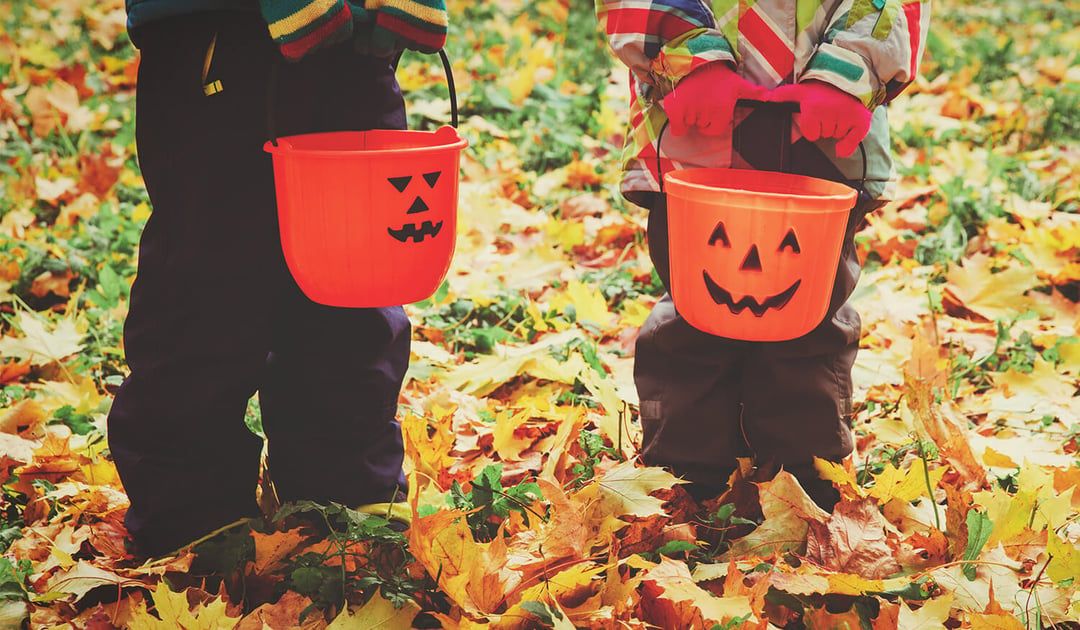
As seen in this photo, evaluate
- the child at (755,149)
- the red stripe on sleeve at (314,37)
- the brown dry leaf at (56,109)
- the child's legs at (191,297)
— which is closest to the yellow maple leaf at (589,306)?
the child at (755,149)

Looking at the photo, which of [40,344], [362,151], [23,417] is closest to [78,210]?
[40,344]

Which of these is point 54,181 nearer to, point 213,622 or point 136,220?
point 136,220

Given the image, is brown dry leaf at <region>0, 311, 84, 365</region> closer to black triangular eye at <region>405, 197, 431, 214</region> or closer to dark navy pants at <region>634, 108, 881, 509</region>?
black triangular eye at <region>405, 197, 431, 214</region>

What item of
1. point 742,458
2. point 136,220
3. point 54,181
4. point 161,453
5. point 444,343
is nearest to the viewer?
point 161,453

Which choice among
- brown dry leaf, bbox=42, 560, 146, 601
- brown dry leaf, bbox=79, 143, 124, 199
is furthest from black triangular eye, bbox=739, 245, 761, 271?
brown dry leaf, bbox=79, 143, 124, 199

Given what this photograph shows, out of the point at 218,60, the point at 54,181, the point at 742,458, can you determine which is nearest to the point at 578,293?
the point at 742,458

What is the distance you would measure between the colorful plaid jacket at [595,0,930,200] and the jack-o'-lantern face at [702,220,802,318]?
0.82 ft

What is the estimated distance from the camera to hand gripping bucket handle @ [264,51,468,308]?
1.14 metres

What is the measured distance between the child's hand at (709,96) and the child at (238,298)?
36cm

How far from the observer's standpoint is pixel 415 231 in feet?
3.91

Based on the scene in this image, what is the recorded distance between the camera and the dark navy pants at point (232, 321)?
123 cm

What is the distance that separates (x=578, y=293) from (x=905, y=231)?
1.20m

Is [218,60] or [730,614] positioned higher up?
[218,60]

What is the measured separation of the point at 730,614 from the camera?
Result: 122 centimetres
